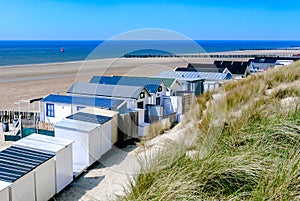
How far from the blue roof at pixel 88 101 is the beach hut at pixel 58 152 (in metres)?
5.47

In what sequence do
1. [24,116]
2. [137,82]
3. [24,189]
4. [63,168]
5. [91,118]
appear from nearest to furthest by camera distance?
1. [24,189]
2. [63,168]
3. [91,118]
4. [24,116]
5. [137,82]

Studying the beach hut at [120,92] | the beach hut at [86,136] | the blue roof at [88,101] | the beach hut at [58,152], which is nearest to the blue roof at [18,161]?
the beach hut at [58,152]

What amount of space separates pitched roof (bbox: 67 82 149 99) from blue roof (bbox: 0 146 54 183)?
26.3 ft

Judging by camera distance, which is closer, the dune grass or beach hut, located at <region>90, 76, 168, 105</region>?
the dune grass

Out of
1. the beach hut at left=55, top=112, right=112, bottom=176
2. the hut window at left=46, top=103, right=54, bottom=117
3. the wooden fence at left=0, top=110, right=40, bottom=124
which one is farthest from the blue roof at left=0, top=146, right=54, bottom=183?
the hut window at left=46, top=103, right=54, bottom=117

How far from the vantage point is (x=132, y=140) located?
14523 millimetres

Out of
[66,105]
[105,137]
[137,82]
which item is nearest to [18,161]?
[105,137]

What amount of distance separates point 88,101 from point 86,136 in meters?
5.02

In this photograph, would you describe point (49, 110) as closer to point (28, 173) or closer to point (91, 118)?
point (91, 118)

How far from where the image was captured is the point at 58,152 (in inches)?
372

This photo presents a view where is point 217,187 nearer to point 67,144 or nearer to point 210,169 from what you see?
point 210,169

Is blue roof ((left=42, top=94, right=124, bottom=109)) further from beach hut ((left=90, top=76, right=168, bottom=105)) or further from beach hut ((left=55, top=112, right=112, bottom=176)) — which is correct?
beach hut ((left=90, top=76, right=168, bottom=105))

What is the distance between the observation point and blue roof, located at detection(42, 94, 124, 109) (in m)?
15.8

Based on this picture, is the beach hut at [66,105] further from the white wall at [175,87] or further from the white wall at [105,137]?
the white wall at [175,87]
